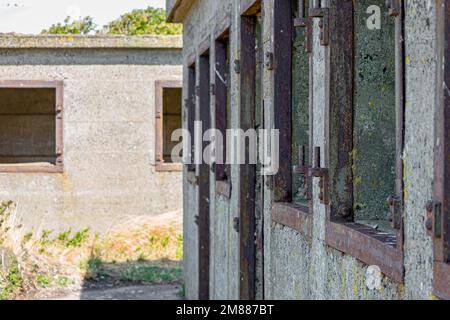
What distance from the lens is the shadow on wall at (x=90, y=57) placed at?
14008mm

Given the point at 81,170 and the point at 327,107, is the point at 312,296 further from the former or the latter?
the point at 81,170

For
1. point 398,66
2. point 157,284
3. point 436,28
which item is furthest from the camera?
point 157,284

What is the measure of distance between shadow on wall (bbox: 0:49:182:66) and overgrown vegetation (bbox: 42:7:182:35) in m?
5.65

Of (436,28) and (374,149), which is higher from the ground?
(436,28)

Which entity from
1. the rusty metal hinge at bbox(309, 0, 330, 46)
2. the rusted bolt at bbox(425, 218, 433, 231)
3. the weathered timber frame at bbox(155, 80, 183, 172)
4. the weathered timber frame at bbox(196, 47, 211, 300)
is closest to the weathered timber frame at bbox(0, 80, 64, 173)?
the weathered timber frame at bbox(155, 80, 183, 172)

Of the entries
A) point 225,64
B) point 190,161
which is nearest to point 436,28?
point 225,64

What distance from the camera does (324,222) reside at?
3.95 metres

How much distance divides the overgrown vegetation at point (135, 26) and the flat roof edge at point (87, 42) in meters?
5.71

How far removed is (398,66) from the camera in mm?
2984

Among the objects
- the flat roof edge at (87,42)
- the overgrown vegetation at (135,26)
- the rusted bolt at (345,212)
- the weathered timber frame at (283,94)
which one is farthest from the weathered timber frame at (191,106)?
the overgrown vegetation at (135,26)

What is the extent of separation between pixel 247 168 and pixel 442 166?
3.58 m

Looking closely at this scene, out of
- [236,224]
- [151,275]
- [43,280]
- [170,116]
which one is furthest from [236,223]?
[170,116]

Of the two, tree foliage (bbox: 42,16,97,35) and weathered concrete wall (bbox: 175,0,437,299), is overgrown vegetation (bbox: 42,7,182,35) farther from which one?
weathered concrete wall (bbox: 175,0,437,299)

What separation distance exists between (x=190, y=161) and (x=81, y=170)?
435cm
